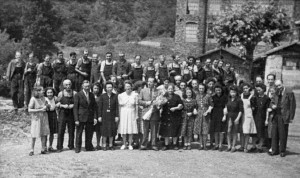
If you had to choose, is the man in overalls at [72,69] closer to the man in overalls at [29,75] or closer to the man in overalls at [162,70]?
the man in overalls at [29,75]

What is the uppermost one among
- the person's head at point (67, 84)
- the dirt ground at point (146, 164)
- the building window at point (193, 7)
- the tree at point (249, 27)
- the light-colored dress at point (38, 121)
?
the building window at point (193, 7)

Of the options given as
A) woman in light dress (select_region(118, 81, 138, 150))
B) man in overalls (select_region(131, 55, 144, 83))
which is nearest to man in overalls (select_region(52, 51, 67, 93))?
man in overalls (select_region(131, 55, 144, 83))

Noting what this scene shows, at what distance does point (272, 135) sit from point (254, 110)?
77cm

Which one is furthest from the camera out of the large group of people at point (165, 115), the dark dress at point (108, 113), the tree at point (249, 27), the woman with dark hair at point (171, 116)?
the tree at point (249, 27)

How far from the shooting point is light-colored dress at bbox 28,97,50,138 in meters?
10.1

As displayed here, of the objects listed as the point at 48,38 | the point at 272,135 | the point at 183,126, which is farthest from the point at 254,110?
the point at 48,38

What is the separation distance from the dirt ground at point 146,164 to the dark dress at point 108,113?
509 mm

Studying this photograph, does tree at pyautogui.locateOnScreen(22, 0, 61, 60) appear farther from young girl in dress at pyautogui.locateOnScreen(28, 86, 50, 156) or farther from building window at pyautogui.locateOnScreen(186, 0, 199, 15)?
young girl in dress at pyautogui.locateOnScreen(28, 86, 50, 156)

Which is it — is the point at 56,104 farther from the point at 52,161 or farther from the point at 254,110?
the point at 254,110

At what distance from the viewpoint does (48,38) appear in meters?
40.7

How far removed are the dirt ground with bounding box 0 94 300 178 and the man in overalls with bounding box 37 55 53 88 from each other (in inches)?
108

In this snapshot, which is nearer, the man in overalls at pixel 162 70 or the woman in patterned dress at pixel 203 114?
the woman in patterned dress at pixel 203 114

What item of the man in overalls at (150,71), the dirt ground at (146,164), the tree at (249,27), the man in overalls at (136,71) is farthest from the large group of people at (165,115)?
the tree at (249,27)

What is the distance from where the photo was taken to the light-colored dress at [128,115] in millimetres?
10641
